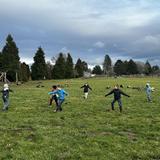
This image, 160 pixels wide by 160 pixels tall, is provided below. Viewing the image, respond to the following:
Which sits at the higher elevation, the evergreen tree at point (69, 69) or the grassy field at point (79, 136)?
the evergreen tree at point (69, 69)

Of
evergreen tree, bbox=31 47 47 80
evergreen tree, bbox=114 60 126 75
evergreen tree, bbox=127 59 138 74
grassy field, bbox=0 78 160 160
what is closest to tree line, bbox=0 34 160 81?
evergreen tree, bbox=31 47 47 80

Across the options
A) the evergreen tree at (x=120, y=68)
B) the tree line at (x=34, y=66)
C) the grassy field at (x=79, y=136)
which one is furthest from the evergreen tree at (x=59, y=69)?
the grassy field at (x=79, y=136)

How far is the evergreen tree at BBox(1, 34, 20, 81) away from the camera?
10681 centimetres

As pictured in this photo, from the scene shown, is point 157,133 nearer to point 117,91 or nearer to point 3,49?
point 117,91

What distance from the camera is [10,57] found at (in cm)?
10694

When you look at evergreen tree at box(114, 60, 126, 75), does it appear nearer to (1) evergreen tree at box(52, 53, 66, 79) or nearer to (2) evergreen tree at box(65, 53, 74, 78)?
(2) evergreen tree at box(65, 53, 74, 78)

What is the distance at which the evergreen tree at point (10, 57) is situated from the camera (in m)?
107

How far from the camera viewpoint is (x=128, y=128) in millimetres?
22406

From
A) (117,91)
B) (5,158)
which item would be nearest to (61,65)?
(117,91)

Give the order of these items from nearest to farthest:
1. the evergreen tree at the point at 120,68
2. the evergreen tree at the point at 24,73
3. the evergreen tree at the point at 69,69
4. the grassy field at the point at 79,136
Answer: the grassy field at the point at 79,136 < the evergreen tree at the point at 24,73 < the evergreen tree at the point at 69,69 < the evergreen tree at the point at 120,68

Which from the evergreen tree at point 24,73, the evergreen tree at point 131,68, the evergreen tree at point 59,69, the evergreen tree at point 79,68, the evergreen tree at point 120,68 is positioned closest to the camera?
the evergreen tree at point 24,73

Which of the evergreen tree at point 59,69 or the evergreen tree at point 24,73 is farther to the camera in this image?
the evergreen tree at point 59,69

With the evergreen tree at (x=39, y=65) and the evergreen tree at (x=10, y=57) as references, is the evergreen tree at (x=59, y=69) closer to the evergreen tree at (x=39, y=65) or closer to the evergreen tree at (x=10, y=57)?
the evergreen tree at (x=39, y=65)

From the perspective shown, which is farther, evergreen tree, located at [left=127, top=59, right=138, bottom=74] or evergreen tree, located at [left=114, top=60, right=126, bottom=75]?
evergreen tree, located at [left=114, top=60, right=126, bottom=75]
